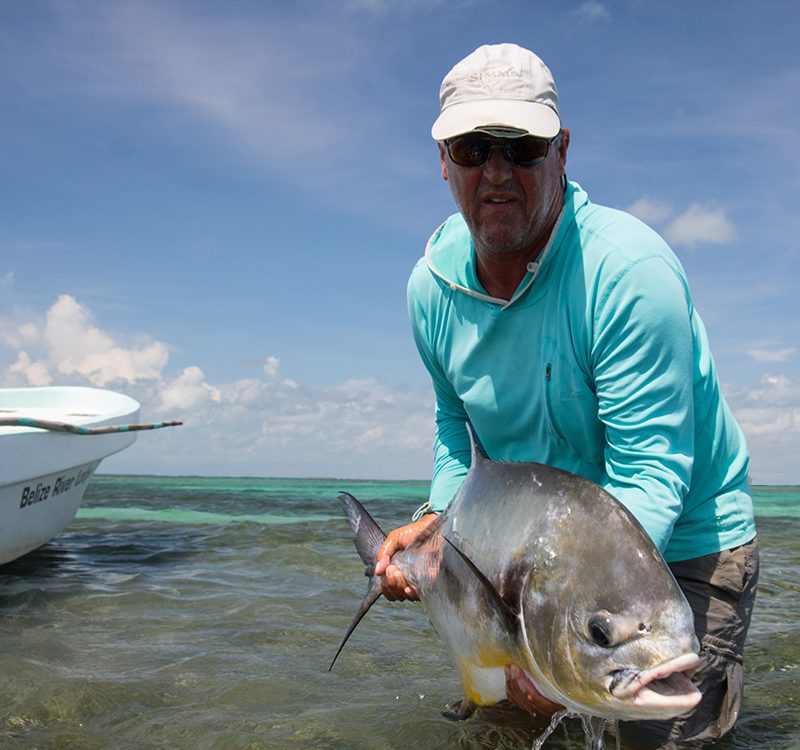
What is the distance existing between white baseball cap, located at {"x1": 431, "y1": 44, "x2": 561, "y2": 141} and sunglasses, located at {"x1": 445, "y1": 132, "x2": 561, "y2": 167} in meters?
0.05

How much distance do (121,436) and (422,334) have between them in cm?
616

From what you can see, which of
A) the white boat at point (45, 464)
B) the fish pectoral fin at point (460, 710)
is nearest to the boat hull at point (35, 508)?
the white boat at point (45, 464)

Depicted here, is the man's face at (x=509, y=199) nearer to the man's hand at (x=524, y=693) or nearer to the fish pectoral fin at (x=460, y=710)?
the man's hand at (x=524, y=693)

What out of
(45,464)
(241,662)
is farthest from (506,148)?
→ (45,464)

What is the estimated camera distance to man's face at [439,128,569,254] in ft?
8.07

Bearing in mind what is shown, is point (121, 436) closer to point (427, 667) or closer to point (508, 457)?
point (427, 667)

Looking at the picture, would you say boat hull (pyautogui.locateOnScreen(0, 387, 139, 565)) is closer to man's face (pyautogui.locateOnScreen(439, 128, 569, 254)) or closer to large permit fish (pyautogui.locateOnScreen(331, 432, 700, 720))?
man's face (pyautogui.locateOnScreen(439, 128, 569, 254))

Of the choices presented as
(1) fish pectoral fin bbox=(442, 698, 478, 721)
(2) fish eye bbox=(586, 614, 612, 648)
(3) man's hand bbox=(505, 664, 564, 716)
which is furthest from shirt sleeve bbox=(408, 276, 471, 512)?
(2) fish eye bbox=(586, 614, 612, 648)

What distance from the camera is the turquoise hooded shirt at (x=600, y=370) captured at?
2252 millimetres

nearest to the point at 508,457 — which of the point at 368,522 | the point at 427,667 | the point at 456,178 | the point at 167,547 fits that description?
the point at 368,522

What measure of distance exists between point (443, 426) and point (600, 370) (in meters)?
0.94

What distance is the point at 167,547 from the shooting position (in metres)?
9.40

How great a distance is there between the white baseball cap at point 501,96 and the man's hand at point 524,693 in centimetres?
142

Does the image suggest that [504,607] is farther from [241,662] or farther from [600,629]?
[241,662]
